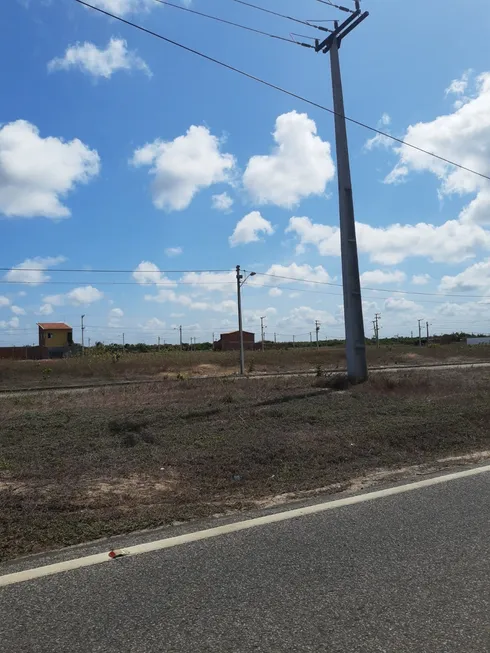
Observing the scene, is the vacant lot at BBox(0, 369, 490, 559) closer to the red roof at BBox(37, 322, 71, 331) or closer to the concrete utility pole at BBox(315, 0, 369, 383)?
the concrete utility pole at BBox(315, 0, 369, 383)

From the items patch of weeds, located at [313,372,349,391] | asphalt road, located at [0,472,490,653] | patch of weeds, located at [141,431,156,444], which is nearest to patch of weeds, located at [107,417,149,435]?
patch of weeds, located at [141,431,156,444]

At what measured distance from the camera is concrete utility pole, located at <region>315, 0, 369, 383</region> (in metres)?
17.1

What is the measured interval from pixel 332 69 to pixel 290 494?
16106mm

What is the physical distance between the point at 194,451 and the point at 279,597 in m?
4.71

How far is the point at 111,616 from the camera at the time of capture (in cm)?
321

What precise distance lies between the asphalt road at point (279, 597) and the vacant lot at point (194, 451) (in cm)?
103

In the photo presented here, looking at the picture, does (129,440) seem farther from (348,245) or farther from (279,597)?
(348,245)

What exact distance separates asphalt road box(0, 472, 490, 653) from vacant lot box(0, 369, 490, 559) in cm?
103

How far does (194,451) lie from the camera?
26.3ft

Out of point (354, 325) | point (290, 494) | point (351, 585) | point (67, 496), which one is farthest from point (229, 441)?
point (354, 325)

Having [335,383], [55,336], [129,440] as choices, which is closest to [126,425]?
→ [129,440]

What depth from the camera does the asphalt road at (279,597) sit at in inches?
116

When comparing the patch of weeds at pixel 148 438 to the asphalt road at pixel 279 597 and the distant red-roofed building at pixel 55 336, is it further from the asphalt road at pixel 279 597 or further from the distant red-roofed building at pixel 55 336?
the distant red-roofed building at pixel 55 336

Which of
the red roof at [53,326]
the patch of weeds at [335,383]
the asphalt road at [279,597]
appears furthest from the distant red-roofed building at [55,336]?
the asphalt road at [279,597]
